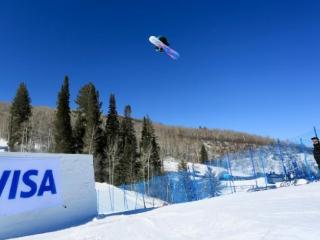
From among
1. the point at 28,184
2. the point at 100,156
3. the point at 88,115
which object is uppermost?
the point at 88,115

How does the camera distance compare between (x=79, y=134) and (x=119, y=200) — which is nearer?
(x=119, y=200)

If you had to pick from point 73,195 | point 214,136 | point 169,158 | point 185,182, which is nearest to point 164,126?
point 214,136

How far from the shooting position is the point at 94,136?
125 feet

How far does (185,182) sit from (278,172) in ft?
23.7

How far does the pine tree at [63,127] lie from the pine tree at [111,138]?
5.25m

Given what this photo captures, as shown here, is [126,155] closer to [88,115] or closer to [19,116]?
[88,115]

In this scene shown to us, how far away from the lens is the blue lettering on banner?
8.33m

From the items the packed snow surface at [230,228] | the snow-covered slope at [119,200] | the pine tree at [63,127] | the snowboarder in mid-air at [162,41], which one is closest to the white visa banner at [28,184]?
the packed snow surface at [230,228]

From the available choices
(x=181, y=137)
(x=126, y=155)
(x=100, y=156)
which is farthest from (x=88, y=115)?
(x=181, y=137)

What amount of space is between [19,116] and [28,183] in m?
38.7

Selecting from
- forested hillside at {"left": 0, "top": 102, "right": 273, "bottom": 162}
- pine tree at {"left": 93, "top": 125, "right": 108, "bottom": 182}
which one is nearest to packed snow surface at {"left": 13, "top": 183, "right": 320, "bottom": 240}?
pine tree at {"left": 93, "top": 125, "right": 108, "bottom": 182}

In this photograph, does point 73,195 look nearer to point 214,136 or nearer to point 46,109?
point 46,109

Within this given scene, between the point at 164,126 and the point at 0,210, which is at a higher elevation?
the point at 164,126

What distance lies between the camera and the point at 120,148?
4275cm
